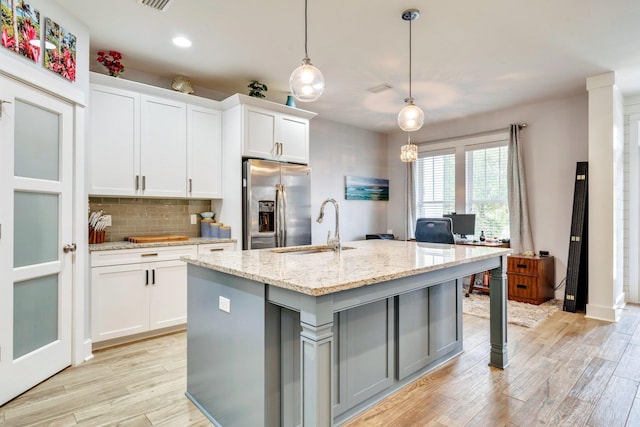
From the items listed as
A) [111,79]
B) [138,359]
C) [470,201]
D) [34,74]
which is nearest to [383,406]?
[138,359]

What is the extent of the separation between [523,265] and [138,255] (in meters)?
4.57

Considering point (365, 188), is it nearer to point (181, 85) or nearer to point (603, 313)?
point (181, 85)

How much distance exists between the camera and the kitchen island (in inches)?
56.6

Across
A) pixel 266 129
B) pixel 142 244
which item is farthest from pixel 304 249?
pixel 266 129

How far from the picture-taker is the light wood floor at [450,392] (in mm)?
2031

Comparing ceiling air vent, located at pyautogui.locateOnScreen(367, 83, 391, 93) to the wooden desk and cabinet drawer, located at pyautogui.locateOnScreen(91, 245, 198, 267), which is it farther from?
cabinet drawer, located at pyautogui.locateOnScreen(91, 245, 198, 267)

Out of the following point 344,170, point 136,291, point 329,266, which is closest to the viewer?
point 329,266

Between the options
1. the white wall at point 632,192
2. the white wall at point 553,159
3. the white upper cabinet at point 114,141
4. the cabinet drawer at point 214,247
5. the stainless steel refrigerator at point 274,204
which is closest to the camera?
the white upper cabinet at point 114,141

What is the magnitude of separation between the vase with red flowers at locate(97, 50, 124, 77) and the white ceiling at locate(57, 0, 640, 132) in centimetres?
7

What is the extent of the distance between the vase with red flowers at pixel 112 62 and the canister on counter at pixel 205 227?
67.9 inches

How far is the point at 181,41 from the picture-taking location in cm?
307

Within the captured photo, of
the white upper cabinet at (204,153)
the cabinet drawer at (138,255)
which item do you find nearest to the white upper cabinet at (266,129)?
the white upper cabinet at (204,153)

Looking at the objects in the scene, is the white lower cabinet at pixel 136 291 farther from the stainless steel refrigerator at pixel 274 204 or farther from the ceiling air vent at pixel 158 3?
the ceiling air vent at pixel 158 3

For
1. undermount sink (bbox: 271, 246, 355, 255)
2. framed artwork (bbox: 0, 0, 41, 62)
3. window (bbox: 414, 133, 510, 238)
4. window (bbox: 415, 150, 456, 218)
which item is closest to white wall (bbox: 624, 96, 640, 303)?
window (bbox: 414, 133, 510, 238)
